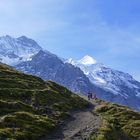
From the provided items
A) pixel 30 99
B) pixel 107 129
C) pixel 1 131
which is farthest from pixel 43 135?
pixel 30 99

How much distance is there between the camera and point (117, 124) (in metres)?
97.1

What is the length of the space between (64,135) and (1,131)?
511 inches

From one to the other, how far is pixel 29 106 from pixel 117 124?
19039 millimetres

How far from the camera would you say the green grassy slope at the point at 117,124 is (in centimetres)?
8433

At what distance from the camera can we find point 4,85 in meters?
112

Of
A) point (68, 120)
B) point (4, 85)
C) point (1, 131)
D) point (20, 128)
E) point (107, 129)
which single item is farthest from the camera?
point (4, 85)

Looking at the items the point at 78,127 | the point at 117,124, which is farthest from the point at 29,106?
the point at 117,124

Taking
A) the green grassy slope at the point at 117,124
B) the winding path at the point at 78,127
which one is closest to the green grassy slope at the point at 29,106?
the winding path at the point at 78,127

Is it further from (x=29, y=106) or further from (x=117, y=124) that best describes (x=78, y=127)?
(x=29, y=106)

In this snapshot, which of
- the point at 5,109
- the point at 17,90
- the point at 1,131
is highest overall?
the point at 17,90

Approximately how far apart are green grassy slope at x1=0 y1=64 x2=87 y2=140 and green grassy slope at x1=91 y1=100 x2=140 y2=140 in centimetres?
809

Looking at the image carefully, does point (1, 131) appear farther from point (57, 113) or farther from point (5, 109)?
point (57, 113)

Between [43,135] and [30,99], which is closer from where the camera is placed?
[43,135]

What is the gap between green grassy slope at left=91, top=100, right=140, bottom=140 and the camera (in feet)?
277
